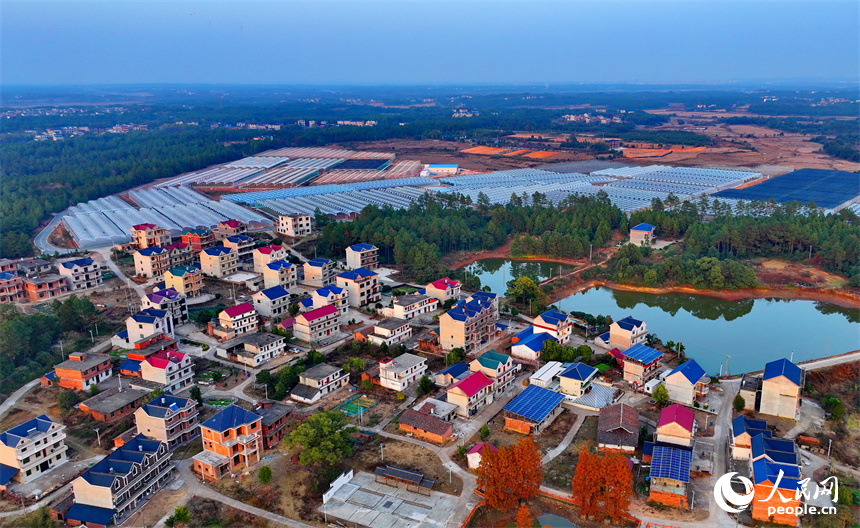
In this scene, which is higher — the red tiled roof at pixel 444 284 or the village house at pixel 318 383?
the red tiled roof at pixel 444 284

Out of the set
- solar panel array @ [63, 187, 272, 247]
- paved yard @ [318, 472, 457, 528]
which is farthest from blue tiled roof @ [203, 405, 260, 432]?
solar panel array @ [63, 187, 272, 247]

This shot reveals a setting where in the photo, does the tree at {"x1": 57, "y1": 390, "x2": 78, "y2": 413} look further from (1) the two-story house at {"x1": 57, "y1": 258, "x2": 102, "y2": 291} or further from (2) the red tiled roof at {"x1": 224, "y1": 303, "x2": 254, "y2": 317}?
(1) the two-story house at {"x1": 57, "y1": 258, "x2": 102, "y2": 291}

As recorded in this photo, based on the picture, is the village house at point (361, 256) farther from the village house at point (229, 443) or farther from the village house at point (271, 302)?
the village house at point (229, 443)

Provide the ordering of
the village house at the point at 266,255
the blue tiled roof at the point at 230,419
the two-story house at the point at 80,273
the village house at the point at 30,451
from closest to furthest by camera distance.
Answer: the village house at the point at 30,451 → the blue tiled roof at the point at 230,419 → the two-story house at the point at 80,273 → the village house at the point at 266,255

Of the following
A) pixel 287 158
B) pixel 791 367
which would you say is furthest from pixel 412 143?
pixel 791 367

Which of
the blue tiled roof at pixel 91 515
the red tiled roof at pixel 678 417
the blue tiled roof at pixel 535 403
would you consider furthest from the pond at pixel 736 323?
the blue tiled roof at pixel 91 515

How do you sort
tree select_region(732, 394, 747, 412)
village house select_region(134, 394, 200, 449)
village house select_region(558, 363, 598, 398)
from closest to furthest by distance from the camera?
village house select_region(134, 394, 200, 449), tree select_region(732, 394, 747, 412), village house select_region(558, 363, 598, 398)

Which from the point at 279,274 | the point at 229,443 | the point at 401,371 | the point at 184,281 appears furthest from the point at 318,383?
the point at 184,281
